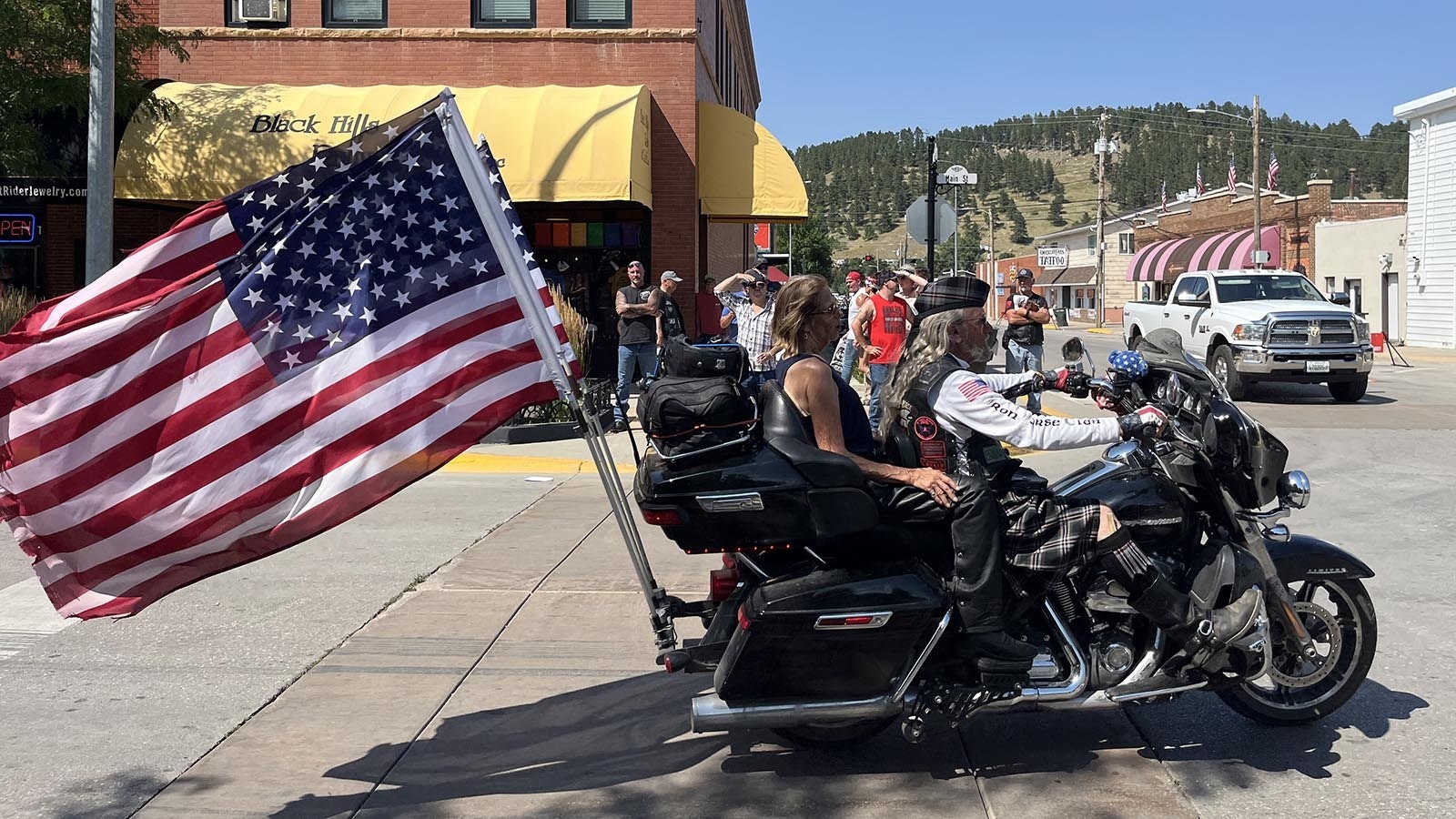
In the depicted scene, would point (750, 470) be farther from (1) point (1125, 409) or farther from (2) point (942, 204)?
(2) point (942, 204)

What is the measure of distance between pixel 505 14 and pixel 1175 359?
1577 centimetres

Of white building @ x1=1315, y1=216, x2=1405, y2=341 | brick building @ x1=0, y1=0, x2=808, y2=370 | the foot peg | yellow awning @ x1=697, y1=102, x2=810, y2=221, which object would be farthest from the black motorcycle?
white building @ x1=1315, y1=216, x2=1405, y2=341

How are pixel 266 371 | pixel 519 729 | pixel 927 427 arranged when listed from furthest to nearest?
pixel 519 729, pixel 927 427, pixel 266 371

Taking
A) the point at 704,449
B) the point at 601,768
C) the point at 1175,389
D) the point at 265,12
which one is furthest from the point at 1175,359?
the point at 265,12

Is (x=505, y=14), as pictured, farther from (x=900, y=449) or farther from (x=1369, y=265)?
(x=1369, y=265)

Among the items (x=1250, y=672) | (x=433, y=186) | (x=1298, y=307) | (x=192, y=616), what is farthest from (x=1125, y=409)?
(x=1298, y=307)

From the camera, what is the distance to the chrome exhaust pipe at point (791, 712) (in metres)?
4.36

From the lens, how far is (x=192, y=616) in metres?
6.74

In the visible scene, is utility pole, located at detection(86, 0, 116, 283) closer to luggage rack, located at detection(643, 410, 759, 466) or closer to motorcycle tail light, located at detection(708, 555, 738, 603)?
motorcycle tail light, located at detection(708, 555, 738, 603)

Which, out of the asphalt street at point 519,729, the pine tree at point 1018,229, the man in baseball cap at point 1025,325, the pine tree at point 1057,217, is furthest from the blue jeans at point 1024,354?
the pine tree at point 1057,217

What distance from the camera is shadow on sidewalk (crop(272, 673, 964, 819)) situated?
14.2 feet

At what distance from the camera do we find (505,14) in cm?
1872

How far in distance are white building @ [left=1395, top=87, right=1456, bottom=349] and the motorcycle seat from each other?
121 feet

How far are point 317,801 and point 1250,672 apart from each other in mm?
3222
